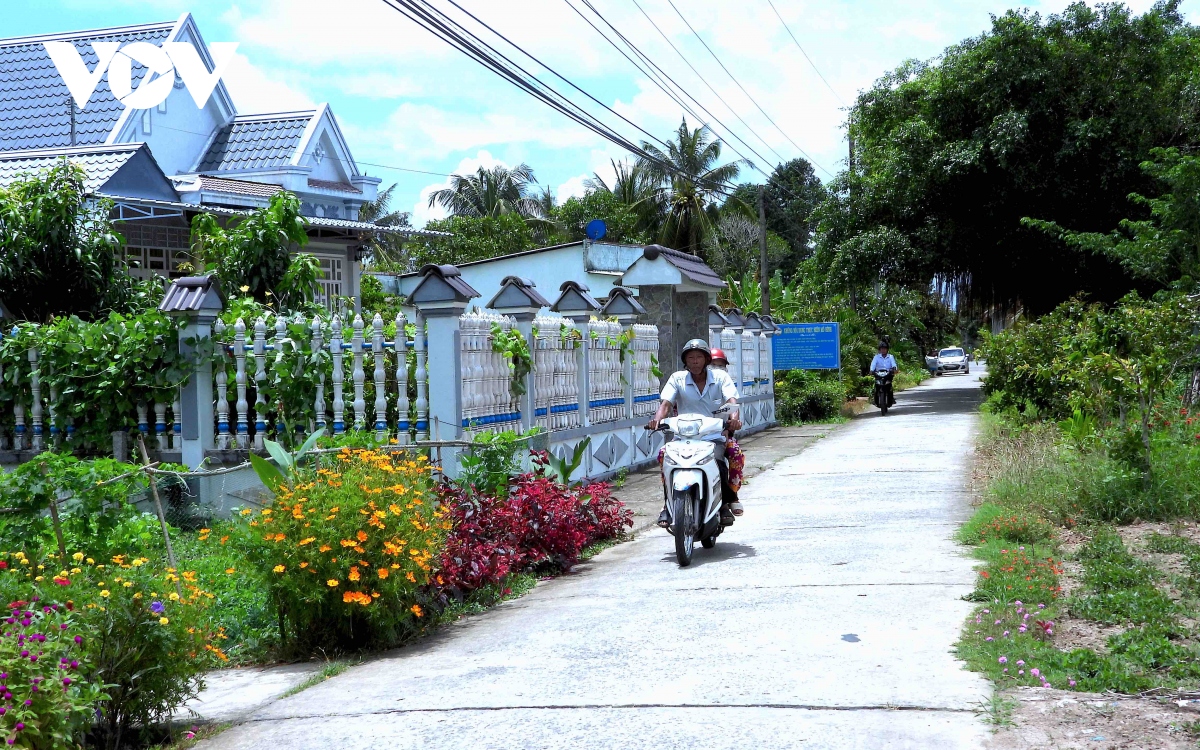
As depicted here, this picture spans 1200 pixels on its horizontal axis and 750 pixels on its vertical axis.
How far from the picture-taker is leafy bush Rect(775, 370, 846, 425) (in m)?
24.3

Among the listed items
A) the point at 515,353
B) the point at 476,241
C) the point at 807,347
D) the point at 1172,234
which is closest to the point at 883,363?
the point at 807,347

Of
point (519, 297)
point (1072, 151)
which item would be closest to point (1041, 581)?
point (519, 297)

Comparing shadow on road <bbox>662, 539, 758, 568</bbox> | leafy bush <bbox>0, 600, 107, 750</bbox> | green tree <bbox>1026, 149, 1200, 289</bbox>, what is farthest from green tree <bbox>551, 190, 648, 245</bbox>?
leafy bush <bbox>0, 600, 107, 750</bbox>

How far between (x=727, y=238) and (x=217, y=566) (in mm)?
39901

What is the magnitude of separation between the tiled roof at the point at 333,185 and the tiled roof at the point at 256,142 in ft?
3.15

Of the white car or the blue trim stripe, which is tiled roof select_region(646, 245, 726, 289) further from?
the white car

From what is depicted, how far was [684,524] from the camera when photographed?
8148mm

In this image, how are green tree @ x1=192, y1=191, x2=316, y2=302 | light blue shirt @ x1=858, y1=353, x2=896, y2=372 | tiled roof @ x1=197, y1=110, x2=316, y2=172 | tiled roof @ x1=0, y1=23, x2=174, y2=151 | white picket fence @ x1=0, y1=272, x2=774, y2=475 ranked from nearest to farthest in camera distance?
white picket fence @ x1=0, y1=272, x2=774, y2=475 → green tree @ x1=192, y1=191, x2=316, y2=302 → tiled roof @ x1=0, y1=23, x2=174, y2=151 → light blue shirt @ x1=858, y1=353, x2=896, y2=372 → tiled roof @ x1=197, y1=110, x2=316, y2=172

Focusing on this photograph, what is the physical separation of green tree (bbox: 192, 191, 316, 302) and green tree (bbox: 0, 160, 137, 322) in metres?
1.04

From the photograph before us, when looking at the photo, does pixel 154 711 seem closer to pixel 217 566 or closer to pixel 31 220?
pixel 217 566

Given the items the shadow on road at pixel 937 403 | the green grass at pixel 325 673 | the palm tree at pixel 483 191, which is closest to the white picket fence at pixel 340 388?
the green grass at pixel 325 673

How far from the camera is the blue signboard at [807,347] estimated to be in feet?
81.1

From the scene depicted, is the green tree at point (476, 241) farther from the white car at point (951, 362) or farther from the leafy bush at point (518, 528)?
the white car at point (951, 362)

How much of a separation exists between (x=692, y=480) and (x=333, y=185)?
19403 mm
